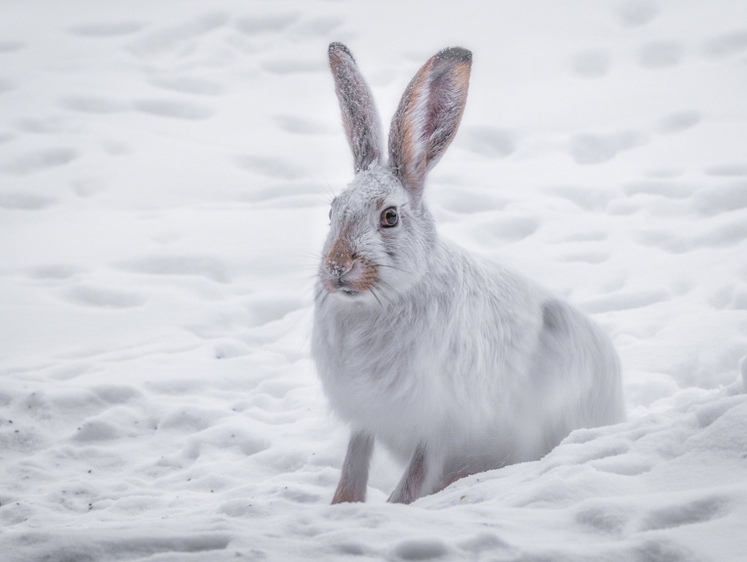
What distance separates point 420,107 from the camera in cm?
245

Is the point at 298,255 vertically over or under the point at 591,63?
under

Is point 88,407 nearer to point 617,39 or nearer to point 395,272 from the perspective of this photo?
point 395,272

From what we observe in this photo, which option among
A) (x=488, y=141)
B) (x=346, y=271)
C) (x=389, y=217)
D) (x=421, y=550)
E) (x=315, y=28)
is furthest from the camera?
(x=315, y=28)

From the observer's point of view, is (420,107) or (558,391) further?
(558,391)

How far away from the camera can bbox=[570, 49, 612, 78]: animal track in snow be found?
23.9 ft

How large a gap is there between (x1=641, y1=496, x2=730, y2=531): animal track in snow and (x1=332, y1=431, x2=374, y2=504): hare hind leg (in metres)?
1.25

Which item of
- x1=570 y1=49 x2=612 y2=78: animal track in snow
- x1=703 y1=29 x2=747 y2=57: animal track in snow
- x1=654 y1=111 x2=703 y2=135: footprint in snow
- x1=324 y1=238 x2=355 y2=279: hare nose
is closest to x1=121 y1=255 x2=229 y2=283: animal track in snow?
x1=324 y1=238 x2=355 y2=279: hare nose

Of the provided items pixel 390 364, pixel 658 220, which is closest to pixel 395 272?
pixel 390 364

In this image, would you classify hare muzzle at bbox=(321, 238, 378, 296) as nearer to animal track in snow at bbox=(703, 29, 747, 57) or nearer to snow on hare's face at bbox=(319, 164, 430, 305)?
snow on hare's face at bbox=(319, 164, 430, 305)

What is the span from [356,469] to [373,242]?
78 centimetres

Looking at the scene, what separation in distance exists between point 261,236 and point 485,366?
8.96ft

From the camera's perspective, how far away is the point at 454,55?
246 centimetres

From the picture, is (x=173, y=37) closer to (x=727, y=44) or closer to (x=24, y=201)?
(x=24, y=201)

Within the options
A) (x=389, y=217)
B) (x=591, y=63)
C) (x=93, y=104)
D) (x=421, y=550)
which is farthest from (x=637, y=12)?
(x=421, y=550)
